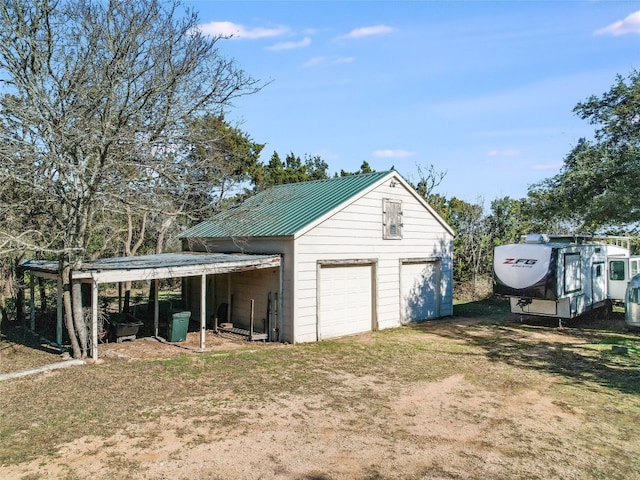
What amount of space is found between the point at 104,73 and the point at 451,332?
11811 mm

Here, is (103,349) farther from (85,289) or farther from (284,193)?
(284,193)

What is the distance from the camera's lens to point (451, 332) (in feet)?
48.4

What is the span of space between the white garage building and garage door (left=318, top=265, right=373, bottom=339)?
30mm

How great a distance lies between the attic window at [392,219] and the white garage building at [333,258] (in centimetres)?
3

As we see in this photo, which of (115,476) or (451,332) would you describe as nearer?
(115,476)

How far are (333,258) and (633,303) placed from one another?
9126mm

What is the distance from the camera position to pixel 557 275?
14.6 m

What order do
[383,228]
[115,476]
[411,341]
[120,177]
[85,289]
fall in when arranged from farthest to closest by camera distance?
[383,228], [85,289], [411,341], [120,177], [115,476]

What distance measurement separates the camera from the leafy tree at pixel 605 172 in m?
14.0

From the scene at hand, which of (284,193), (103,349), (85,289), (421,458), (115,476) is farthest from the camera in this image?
(284,193)

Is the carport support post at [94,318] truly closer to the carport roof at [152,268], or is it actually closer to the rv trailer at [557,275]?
the carport roof at [152,268]

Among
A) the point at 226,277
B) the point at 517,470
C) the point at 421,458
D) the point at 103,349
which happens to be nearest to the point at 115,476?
the point at 421,458

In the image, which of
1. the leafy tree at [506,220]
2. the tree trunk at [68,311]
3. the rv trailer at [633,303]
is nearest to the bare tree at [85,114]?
the tree trunk at [68,311]

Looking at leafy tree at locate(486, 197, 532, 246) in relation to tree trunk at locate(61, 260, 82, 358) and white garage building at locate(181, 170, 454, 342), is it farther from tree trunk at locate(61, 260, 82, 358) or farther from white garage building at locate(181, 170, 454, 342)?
tree trunk at locate(61, 260, 82, 358)
